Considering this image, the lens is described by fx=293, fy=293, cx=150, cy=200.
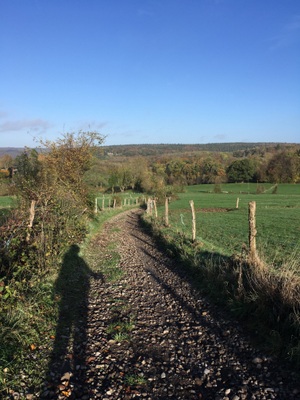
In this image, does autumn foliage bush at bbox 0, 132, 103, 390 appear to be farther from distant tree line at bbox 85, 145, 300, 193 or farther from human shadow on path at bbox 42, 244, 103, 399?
distant tree line at bbox 85, 145, 300, 193

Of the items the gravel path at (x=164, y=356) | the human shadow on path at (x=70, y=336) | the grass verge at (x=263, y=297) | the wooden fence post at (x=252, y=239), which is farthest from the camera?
the wooden fence post at (x=252, y=239)

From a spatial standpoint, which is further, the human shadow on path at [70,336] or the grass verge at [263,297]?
the grass verge at [263,297]

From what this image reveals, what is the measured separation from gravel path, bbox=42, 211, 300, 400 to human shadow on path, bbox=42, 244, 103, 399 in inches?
0.9

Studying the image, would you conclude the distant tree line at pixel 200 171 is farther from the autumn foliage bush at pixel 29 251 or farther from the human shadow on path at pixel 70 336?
the human shadow on path at pixel 70 336

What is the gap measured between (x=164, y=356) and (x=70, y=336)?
→ 1.86 meters

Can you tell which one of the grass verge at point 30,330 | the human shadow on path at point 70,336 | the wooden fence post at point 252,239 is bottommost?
the human shadow on path at point 70,336

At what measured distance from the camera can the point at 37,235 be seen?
30.0 ft

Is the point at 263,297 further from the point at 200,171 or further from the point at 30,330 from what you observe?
the point at 200,171

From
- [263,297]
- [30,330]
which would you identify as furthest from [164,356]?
[30,330]

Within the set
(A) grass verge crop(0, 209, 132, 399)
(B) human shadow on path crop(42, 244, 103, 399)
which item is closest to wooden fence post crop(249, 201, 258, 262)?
(B) human shadow on path crop(42, 244, 103, 399)

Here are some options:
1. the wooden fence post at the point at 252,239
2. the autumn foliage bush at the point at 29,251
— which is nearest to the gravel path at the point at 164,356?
the autumn foliage bush at the point at 29,251

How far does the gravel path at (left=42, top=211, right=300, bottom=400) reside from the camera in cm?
410

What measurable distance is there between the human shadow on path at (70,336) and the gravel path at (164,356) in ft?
0.08

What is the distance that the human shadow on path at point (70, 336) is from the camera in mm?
4207
